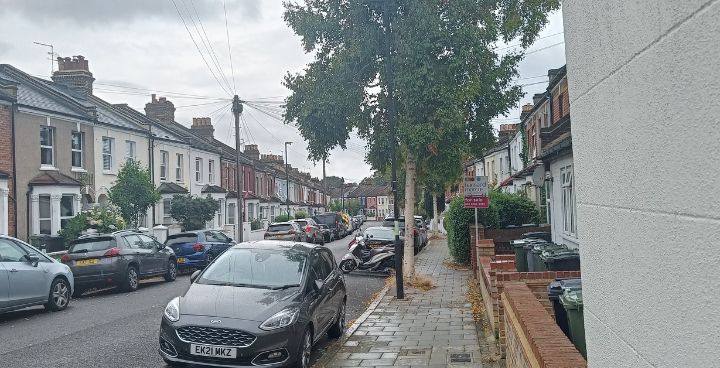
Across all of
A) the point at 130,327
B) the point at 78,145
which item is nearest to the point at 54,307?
the point at 130,327

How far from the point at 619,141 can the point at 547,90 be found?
850 inches

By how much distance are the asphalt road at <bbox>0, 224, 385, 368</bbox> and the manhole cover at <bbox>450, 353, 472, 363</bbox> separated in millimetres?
1955

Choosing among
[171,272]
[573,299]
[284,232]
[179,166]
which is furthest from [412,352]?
[179,166]

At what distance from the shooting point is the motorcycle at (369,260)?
19.5m

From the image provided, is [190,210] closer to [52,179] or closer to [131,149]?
[131,149]

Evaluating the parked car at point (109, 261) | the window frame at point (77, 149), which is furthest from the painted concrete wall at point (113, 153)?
the parked car at point (109, 261)

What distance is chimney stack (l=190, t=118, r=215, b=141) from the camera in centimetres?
4594

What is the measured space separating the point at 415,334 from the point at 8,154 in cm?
1877

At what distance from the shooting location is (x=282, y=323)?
7.39m

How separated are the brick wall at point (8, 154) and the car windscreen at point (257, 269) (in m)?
16.4

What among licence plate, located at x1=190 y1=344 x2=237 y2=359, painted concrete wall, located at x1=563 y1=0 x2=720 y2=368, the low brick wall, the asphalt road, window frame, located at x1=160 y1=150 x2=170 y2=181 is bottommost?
the asphalt road

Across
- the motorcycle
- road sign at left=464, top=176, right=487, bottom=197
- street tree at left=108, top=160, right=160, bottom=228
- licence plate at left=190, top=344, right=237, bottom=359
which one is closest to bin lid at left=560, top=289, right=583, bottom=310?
licence plate at left=190, top=344, right=237, bottom=359

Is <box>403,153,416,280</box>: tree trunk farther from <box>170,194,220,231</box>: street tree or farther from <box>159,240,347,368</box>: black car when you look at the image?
<box>170,194,220,231</box>: street tree

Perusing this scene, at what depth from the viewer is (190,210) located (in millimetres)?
32156
